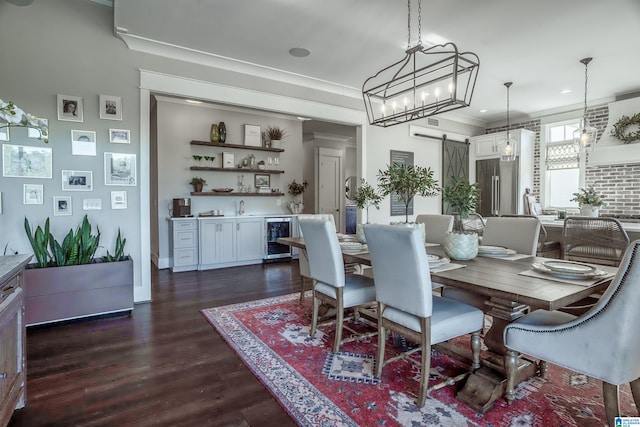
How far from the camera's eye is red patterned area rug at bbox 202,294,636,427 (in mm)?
1678

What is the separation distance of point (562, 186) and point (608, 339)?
6.22 meters

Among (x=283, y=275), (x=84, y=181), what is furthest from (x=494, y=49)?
(x=84, y=181)

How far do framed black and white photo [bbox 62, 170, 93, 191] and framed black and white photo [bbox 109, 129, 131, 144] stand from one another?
16.2 inches

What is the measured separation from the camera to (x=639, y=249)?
49.8 inches

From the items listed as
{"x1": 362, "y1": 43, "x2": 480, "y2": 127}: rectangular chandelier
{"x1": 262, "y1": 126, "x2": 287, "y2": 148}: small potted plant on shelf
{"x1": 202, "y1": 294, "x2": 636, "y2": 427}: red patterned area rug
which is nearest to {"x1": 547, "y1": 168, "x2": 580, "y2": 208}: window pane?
{"x1": 362, "y1": 43, "x2": 480, "y2": 127}: rectangular chandelier

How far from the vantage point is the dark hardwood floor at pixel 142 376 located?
5.67 ft

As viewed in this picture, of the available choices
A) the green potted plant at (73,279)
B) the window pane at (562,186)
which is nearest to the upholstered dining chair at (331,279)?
the green potted plant at (73,279)

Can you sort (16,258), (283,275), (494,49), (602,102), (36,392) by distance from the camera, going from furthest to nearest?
1. (602,102)
2. (283,275)
3. (494,49)
4. (36,392)
5. (16,258)

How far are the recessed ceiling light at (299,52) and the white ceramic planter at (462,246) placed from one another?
2797 millimetres

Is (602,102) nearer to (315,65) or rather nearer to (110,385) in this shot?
(315,65)

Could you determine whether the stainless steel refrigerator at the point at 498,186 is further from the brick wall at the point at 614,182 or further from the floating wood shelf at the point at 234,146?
the floating wood shelf at the point at 234,146

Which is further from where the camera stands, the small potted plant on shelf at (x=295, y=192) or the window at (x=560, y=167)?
the small potted plant on shelf at (x=295, y=192)

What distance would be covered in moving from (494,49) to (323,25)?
2067 mm

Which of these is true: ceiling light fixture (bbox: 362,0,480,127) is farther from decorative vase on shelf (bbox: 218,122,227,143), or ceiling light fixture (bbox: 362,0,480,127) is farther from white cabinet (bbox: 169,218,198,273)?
white cabinet (bbox: 169,218,198,273)
